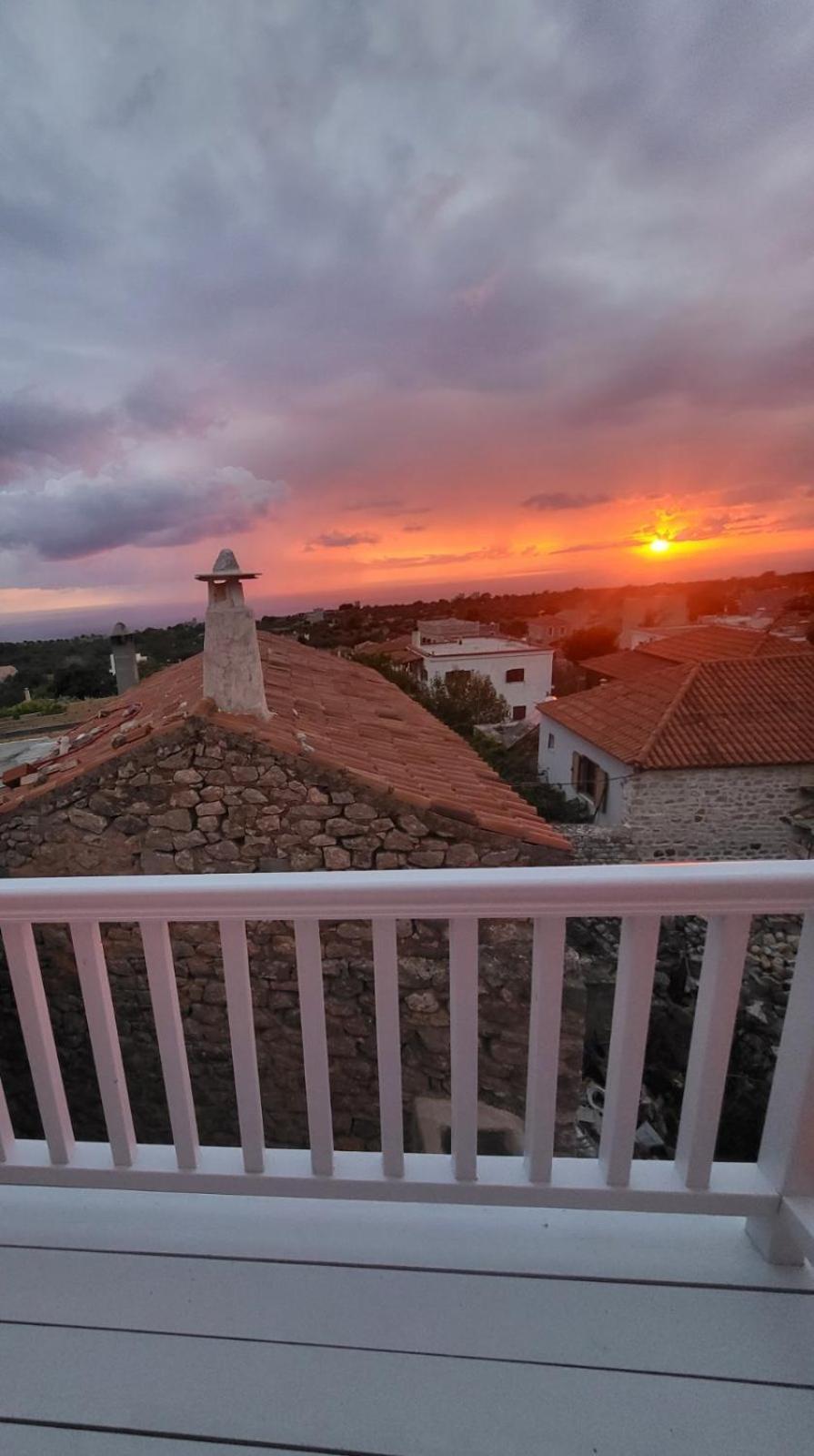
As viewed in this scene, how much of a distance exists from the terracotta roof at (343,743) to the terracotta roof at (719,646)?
12507 mm

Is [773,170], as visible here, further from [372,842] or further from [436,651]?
[436,651]

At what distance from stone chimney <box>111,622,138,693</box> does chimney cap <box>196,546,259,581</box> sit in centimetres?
401

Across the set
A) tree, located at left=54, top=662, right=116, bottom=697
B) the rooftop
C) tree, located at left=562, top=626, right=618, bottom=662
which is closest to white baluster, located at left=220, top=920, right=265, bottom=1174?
tree, located at left=54, top=662, right=116, bottom=697

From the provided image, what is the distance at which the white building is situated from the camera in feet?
66.6

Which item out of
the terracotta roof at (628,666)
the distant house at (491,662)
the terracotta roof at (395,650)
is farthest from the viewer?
the distant house at (491,662)

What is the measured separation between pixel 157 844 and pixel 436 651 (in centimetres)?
1797

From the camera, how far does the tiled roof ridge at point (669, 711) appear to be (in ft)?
39.1

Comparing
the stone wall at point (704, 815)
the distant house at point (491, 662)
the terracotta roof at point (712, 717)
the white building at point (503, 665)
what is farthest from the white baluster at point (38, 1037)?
the white building at point (503, 665)

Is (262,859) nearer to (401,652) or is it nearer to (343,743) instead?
(343,743)

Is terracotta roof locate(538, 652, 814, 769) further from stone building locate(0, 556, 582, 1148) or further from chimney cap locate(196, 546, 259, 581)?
chimney cap locate(196, 546, 259, 581)

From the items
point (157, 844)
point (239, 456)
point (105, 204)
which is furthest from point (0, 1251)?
point (239, 456)

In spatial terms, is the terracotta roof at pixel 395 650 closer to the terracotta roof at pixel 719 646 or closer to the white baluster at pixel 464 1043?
the terracotta roof at pixel 719 646

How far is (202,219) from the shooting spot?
3738mm

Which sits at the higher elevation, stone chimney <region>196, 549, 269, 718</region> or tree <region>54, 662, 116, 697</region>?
A: stone chimney <region>196, 549, 269, 718</region>
